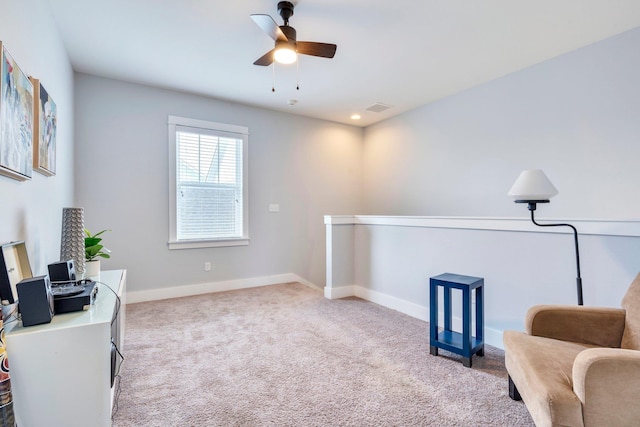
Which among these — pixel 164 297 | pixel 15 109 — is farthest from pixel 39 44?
pixel 164 297

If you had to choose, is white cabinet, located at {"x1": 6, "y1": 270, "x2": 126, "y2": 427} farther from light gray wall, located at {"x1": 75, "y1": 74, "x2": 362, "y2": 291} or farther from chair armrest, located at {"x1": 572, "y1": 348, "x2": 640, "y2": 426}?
light gray wall, located at {"x1": 75, "y1": 74, "x2": 362, "y2": 291}

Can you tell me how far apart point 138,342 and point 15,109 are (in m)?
1.89

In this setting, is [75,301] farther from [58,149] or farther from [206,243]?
[206,243]

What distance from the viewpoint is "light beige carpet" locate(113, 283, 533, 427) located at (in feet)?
5.50

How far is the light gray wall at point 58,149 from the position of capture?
1.55m

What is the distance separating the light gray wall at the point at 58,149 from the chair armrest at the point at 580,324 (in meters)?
2.72

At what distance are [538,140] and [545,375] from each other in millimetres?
2730

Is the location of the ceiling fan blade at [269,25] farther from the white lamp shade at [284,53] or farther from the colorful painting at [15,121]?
the colorful painting at [15,121]

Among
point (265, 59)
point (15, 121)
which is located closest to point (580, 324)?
point (265, 59)

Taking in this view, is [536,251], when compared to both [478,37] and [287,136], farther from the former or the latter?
[287,136]

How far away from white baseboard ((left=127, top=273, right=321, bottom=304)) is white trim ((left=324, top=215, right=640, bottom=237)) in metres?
1.39

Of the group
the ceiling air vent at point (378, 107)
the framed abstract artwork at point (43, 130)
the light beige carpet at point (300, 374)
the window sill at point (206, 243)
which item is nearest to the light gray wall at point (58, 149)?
the framed abstract artwork at point (43, 130)

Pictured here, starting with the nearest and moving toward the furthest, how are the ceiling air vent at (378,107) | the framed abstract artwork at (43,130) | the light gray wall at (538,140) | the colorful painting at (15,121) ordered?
the colorful painting at (15,121) < the framed abstract artwork at (43,130) < the light gray wall at (538,140) < the ceiling air vent at (378,107)

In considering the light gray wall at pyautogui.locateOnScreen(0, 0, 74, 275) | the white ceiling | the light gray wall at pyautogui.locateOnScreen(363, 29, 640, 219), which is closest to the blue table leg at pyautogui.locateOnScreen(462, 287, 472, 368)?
the light gray wall at pyautogui.locateOnScreen(363, 29, 640, 219)
